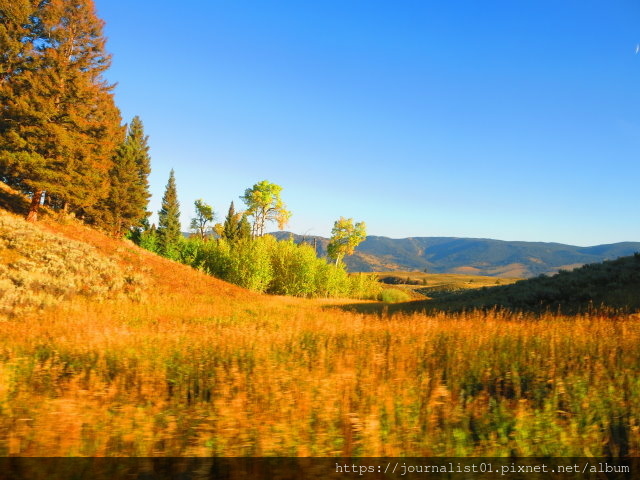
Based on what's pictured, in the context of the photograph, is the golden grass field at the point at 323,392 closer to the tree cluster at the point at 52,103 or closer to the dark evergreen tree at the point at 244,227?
the tree cluster at the point at 52,103

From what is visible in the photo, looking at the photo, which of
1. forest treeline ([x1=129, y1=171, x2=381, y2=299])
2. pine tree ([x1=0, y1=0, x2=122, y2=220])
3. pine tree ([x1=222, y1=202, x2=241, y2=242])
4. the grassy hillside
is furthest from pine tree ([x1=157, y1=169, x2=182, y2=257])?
the grassy hillside

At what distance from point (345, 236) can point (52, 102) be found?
48391 millimetres

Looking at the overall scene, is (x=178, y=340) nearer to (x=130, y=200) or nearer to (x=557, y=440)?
(x=557, y=440)

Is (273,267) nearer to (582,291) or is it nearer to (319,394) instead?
(582,291)

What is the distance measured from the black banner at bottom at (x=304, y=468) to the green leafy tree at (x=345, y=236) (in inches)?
2488

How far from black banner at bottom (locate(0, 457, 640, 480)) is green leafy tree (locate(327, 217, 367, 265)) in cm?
6320

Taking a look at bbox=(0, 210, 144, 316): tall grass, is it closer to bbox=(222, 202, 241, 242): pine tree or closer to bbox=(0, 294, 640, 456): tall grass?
bbox=(0, 294, 640, 456): tall grass

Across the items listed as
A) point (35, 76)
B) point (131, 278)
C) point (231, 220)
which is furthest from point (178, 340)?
point (231, 220)

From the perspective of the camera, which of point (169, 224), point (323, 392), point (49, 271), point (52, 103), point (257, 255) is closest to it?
point (323, 392)

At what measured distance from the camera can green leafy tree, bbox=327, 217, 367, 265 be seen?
66.9 m

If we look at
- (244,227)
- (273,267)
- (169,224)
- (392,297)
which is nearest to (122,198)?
(169,224)

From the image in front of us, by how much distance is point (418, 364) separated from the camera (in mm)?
6156

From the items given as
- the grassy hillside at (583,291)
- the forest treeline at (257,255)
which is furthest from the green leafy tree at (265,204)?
the grassy hillside at (583,291)

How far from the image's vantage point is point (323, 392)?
14.3 ft
